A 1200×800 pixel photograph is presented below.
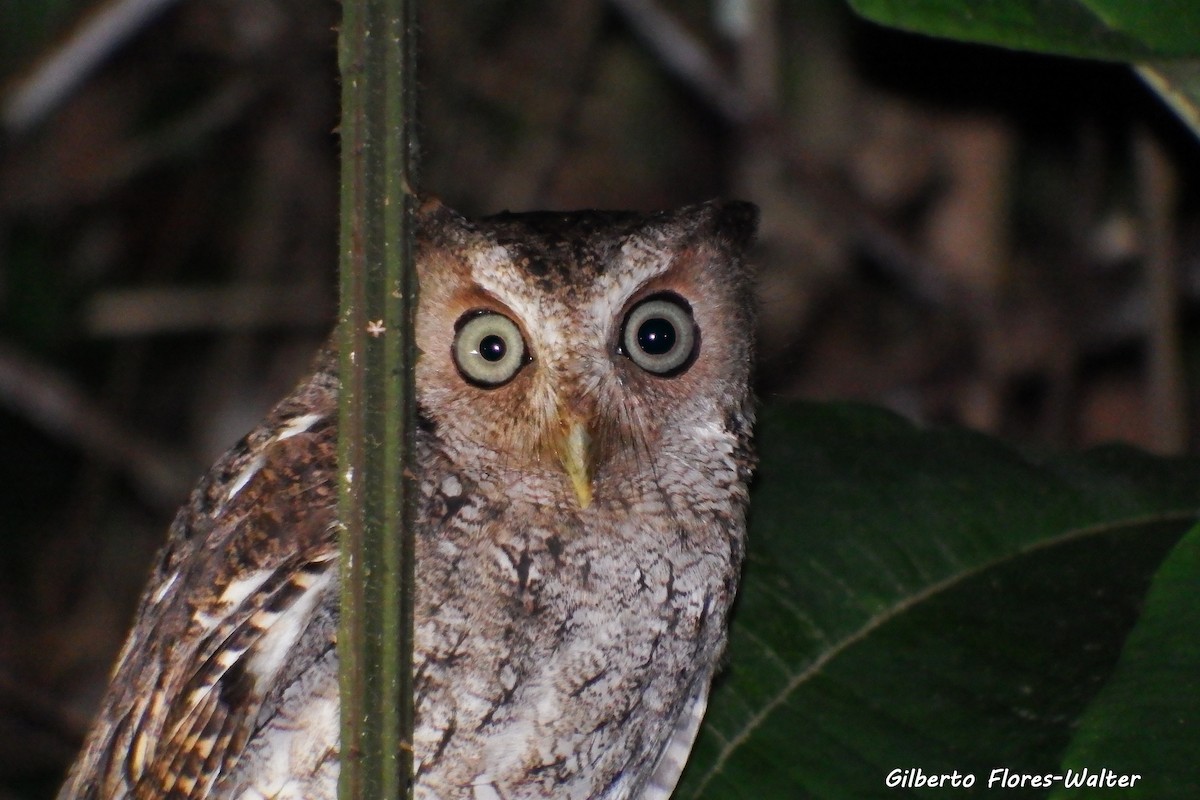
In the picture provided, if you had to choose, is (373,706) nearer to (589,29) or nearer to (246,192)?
(589,29)

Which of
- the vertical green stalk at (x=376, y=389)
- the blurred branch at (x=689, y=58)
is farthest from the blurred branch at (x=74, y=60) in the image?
the vertical green stalk at (x=376, y=389)

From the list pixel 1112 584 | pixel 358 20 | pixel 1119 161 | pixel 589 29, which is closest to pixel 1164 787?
pixel 1112 584

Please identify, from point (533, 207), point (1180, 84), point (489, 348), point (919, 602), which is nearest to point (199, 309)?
point (533, 207)

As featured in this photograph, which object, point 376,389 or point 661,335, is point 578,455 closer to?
point 661,335

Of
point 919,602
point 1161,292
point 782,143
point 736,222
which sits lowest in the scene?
point 919,602

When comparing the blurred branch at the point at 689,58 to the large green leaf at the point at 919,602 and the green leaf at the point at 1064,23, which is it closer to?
the large green leaf at the point at 919,602
